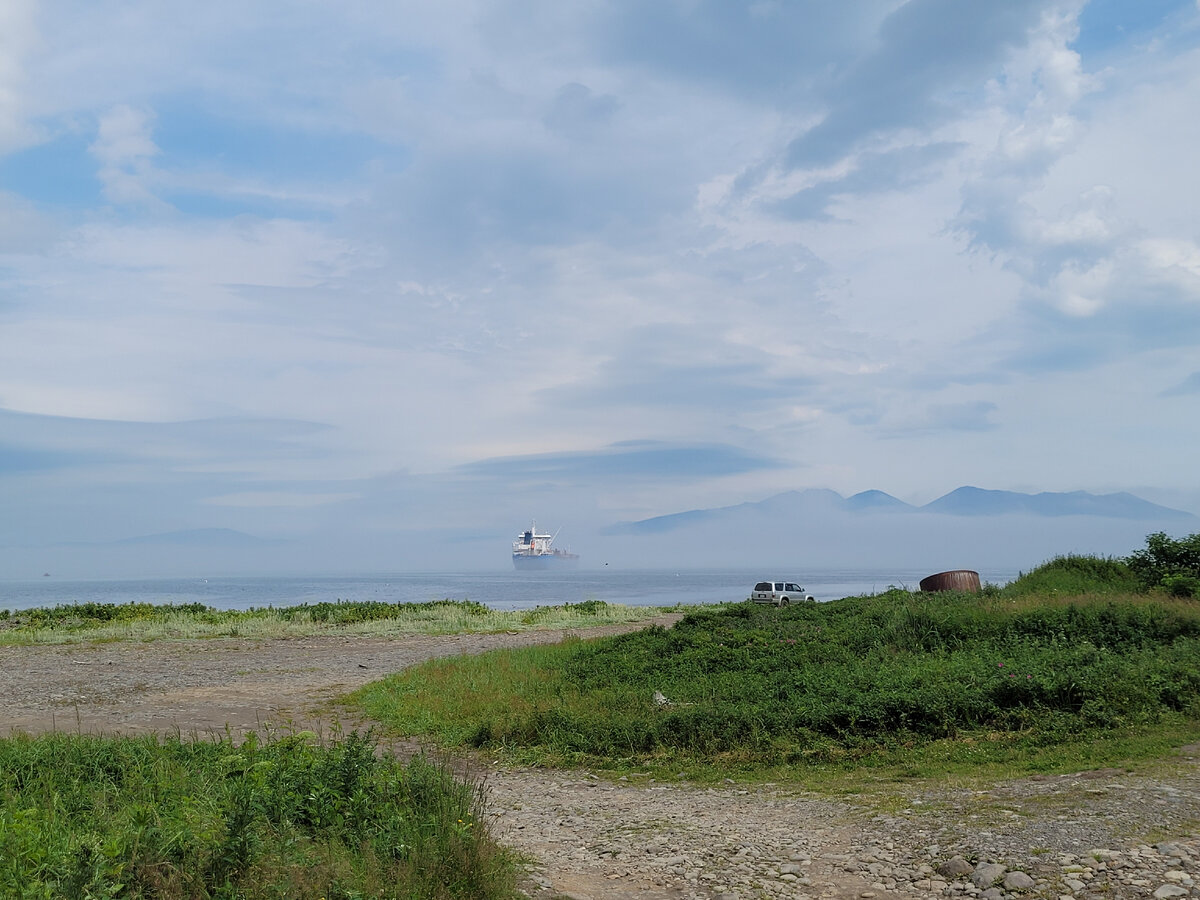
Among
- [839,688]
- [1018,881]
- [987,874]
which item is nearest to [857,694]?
[839,688]

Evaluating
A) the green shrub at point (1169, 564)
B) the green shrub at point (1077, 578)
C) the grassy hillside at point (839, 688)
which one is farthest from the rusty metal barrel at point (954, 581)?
the grassy hillside at point (839, 688)

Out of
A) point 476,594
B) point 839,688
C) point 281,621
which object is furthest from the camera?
point 476,594

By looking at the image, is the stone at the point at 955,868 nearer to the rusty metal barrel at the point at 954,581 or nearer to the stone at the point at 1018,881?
the stone at the point at 1018,881

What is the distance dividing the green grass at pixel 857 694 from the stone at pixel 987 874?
3354mm

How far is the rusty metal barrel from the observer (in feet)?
89.1

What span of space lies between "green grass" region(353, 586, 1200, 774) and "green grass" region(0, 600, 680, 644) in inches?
704

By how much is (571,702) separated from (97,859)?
399 inches

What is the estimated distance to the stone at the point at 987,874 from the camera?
6.40 meters

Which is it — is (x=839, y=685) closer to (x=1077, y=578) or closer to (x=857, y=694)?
(x=857, y=694)

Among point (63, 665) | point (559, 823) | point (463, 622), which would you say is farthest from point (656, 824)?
point (463, 622)

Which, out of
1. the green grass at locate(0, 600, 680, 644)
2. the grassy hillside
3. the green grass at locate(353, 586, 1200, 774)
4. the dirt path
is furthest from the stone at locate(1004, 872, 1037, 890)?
the green grass at locate(0, 600, 680, 644)

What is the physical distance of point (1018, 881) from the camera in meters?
6.31

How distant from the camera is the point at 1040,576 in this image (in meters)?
24.8

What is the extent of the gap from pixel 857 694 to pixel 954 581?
17.2 m
